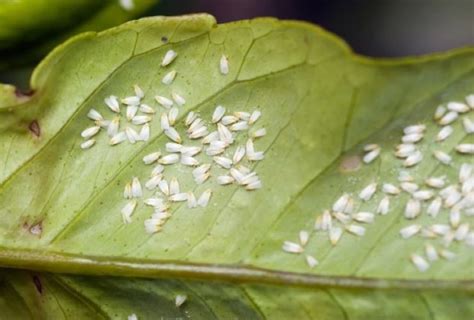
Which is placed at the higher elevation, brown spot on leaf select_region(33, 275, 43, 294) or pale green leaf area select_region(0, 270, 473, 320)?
brown spot on leaf select_region(33, 275, 43, 294)

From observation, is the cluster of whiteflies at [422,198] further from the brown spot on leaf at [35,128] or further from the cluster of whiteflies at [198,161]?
the brown spot on leaf at [35,128]

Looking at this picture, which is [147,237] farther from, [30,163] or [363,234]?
[363,234]

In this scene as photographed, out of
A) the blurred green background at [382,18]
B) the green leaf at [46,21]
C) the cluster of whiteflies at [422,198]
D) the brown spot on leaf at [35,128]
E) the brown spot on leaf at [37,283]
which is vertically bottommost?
the blurred green background at [382,18]

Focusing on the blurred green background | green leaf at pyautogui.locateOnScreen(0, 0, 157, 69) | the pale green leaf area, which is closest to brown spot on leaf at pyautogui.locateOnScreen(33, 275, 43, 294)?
the pale green leaf area

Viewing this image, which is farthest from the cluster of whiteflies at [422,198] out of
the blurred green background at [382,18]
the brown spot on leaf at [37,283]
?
the blurred green background at [382,18]

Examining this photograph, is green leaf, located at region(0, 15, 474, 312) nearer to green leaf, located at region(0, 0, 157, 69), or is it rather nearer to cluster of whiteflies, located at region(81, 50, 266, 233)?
cluster of whiteflies, located at region(81, 50, 266, 233)

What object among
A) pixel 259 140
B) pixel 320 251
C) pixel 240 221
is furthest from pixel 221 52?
pixel 320 251
